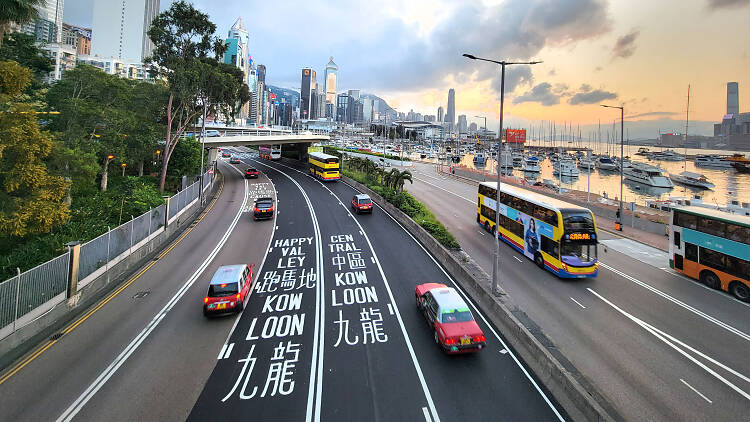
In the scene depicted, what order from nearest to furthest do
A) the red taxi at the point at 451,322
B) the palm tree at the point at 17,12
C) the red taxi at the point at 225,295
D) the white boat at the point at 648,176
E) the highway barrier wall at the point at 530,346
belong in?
the highway barrier wall at the point at 530,346
the red taxi at the point at 451,322
the palm tree at the point at 17,12
the red taxi at the point at 225,295
the white boat at the point at 648,176

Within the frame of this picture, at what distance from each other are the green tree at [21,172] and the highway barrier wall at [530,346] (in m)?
20.0

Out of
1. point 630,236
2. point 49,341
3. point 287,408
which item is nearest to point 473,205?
point 630,236

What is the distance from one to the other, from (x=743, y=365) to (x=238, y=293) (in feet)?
65.7

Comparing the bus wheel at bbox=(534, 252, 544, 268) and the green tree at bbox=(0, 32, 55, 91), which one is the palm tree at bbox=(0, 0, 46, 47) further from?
the bus wheel at bbox=(534, 252, 544, 268)

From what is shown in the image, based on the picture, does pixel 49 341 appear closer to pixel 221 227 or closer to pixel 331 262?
pixel 331 262

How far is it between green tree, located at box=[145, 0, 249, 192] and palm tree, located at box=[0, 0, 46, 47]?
19616 millimetres

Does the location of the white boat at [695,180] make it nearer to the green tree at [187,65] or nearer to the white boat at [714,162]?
the white boat at [714,162]

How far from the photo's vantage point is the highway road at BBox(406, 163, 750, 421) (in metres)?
10.7

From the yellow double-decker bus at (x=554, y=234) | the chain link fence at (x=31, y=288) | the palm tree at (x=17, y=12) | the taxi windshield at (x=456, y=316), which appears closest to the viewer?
the chain link fence at (x=31, y=288)

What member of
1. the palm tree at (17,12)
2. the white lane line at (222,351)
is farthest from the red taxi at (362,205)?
the palm tree at (17,12)

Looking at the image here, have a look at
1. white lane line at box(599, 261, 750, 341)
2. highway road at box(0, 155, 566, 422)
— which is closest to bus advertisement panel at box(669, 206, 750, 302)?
white lane line at box(599, 261, 750, 341)

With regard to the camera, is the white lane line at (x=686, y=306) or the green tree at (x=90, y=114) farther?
the green tree at (x=90, y=114)

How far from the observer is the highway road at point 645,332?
35.1 ft

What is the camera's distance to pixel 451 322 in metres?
12.9
